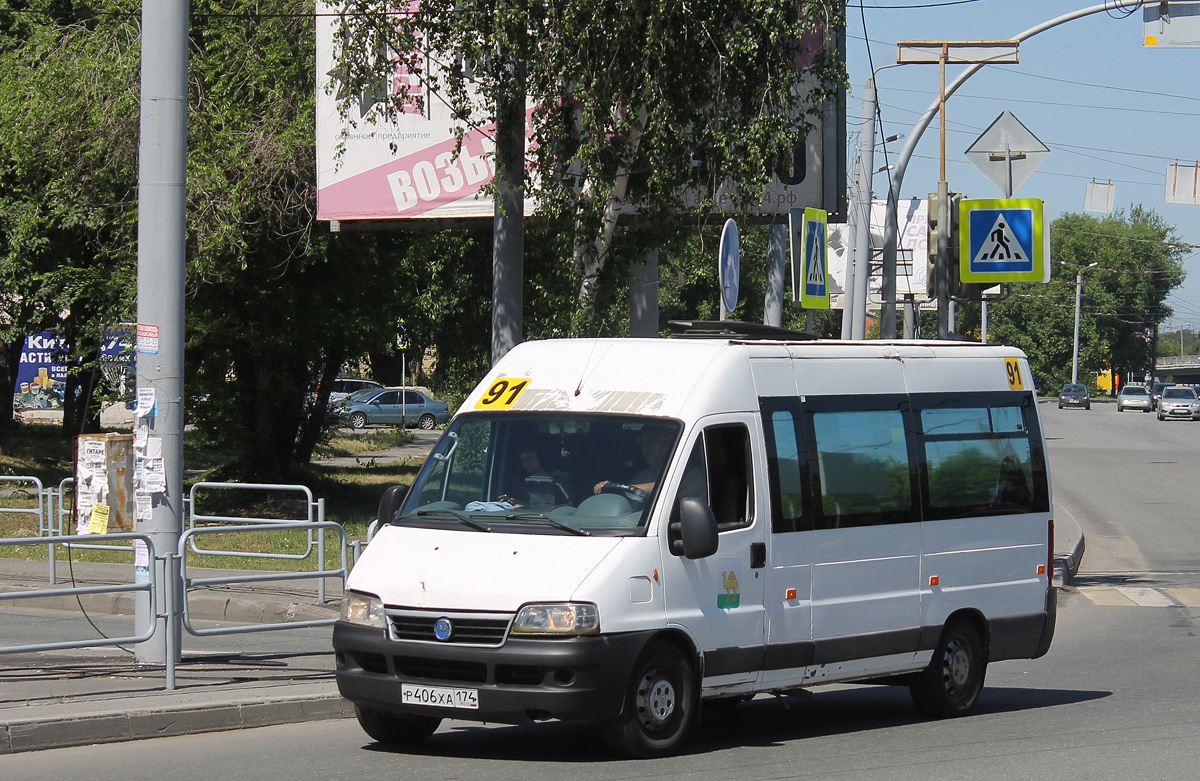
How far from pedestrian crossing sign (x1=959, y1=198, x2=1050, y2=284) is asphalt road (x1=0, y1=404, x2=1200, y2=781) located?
5.47 metres

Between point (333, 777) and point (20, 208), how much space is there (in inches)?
607

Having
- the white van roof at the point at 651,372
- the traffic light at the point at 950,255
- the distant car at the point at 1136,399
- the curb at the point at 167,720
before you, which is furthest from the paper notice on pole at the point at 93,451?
the distant car at the point at 1136,399

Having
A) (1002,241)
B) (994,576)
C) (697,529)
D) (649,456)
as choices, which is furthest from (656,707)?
(1002,241)

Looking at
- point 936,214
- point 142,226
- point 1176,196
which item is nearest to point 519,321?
point 142,226

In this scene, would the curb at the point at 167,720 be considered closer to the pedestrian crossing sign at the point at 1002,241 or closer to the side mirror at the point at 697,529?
the side mirror at the point at 697,529

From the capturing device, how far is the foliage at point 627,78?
42.1 feet

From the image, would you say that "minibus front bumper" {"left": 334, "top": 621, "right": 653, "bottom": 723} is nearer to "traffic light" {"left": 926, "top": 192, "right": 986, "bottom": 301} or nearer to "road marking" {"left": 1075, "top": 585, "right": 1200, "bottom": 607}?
"road marking" {"left": 1075, "top": 585, "right": 1200, "bottom": 607}

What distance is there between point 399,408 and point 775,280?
36.0 meters

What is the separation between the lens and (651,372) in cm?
791

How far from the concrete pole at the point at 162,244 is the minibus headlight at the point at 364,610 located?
245 cm

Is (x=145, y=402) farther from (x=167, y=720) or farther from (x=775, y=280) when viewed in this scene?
(x=775, y=280)

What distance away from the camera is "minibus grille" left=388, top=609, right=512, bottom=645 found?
6.86 m

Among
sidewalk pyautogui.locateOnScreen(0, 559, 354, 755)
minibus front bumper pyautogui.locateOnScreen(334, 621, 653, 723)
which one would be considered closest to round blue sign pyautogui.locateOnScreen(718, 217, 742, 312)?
sidewalk pyautogui.locateOnScreen(0, 559, 354, 755)

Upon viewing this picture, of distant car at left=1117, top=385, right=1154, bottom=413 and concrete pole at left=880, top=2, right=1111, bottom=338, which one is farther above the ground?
concrete pole at left=880, top=2, right=1111, bottom=338
